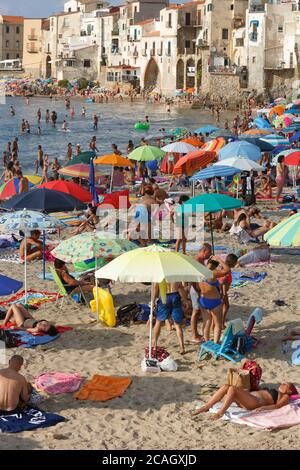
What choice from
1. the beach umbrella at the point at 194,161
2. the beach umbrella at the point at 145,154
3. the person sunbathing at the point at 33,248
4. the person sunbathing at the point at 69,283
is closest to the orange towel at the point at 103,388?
the person sunbathing at the point at 69,283

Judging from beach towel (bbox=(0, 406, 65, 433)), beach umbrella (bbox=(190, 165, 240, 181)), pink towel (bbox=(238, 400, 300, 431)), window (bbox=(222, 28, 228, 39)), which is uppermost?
window (bbox=(222, 28, 228, 39))

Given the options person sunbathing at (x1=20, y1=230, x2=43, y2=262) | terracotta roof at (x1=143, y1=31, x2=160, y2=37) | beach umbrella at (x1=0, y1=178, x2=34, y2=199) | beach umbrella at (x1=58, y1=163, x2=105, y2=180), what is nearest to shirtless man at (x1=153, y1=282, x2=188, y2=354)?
person sunbathing at (x1=20, y1=230, x2=43, y2=262)

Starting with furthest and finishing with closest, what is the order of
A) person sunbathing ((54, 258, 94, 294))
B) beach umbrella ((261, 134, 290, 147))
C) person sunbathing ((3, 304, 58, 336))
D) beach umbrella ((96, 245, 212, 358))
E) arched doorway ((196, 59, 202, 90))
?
arched doorway ((196, 59, 202, 90)) → beach umbrella ((261, 134, 290, 147)) → person sunbathing ((54, 258, 94, 294)) → person sunbathing ((3, 304, 58, 336)) → beach umbrella ((96, 245, 212, 358))

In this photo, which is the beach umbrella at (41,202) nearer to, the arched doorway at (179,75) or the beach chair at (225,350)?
the beach chair at (225,350)

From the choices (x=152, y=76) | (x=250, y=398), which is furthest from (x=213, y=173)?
(x=152, y=76)

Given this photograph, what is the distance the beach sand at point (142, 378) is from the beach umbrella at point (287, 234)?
104cm

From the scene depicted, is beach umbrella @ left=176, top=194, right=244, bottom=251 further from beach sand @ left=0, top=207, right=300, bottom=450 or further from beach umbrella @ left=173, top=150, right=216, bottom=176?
beach umbrella @ left=173, top=150, right=216, bottom=176

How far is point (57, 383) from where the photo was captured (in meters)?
8.16

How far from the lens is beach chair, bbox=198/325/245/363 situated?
8.96m

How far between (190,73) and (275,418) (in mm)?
68580

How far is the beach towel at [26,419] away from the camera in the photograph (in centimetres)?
723

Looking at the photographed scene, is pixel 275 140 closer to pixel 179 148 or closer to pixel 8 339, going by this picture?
pixel 179 148

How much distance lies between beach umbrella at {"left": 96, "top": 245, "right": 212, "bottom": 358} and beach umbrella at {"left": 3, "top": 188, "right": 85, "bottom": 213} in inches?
140

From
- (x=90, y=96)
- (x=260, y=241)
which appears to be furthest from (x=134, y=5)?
(x=260, y=241)
